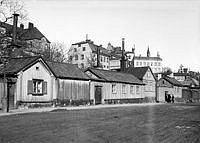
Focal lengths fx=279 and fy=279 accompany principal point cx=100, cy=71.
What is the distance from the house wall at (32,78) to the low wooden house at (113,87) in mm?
7084

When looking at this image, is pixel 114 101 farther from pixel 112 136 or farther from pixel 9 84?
pixel 112 136

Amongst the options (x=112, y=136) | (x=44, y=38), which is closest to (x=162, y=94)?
(x=44, y=38)

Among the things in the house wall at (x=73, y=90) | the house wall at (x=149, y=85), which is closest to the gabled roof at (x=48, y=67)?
the house wall at (x=73, y=90)

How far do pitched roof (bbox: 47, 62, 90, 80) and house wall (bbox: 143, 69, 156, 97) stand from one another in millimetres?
17998

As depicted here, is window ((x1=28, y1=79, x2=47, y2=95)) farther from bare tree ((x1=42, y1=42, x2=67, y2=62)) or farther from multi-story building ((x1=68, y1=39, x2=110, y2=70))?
multi-story building ((x1=68, y1=39, x2=110, y2=70))

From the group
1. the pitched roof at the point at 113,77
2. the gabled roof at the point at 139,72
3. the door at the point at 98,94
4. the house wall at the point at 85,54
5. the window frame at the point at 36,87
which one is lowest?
the door at the point at 98,94

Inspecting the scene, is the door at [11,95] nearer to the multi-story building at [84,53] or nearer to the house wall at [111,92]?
the house wall at [111,92]

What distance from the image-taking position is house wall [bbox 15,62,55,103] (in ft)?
80.5

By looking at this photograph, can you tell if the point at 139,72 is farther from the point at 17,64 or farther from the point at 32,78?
the point at 17,64

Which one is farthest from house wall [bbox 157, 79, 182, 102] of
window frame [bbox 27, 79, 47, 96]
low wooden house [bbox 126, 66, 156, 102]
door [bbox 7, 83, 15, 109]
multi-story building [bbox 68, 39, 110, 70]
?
door [bbox 7, 83, 15, 109]

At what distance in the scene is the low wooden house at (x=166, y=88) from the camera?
53.3m

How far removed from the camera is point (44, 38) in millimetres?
69375

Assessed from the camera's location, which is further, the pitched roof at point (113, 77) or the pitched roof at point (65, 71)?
the pitched roof at point (113, 77)

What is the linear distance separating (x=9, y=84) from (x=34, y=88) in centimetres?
299
